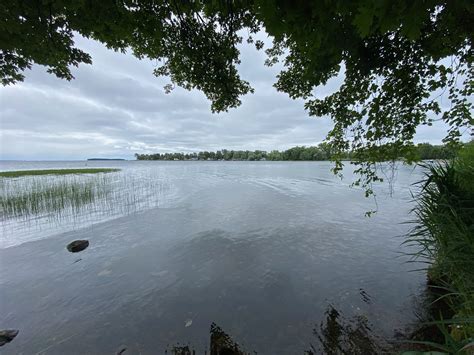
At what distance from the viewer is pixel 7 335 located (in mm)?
4492

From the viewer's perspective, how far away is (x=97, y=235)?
10477mm

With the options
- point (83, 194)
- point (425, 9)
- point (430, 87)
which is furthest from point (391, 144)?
point (83, 194)

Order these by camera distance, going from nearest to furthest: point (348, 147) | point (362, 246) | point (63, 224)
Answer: point (348, 147) < point (362, 246) < point (63, 224)

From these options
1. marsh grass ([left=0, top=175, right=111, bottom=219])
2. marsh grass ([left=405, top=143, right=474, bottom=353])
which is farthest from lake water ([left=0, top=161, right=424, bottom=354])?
marsh grass ([left=0, top=175, right=111, bottom=219])

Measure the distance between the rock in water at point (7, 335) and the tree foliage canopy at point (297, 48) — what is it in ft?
20.4

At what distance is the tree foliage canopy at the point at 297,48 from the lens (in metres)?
3.19

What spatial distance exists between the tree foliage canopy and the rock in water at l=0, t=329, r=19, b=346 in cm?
620

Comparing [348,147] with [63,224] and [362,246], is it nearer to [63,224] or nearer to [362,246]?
[362,246]

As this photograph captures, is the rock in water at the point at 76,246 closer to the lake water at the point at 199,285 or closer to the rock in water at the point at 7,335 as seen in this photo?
the lake water at the point at 199,285

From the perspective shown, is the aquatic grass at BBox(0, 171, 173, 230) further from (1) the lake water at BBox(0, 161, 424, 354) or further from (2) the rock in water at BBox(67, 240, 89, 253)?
(2) the rock in water at BBox(67, 240, 89, 253)

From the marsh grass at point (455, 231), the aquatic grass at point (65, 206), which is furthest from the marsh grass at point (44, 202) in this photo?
the marsh grass at point (455, 231)

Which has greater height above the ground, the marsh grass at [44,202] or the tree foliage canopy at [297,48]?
the tree foliage canopy at [297,48]

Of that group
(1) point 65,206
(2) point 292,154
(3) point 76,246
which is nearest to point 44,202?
(1) point 65,206

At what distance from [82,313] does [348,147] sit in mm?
8257
